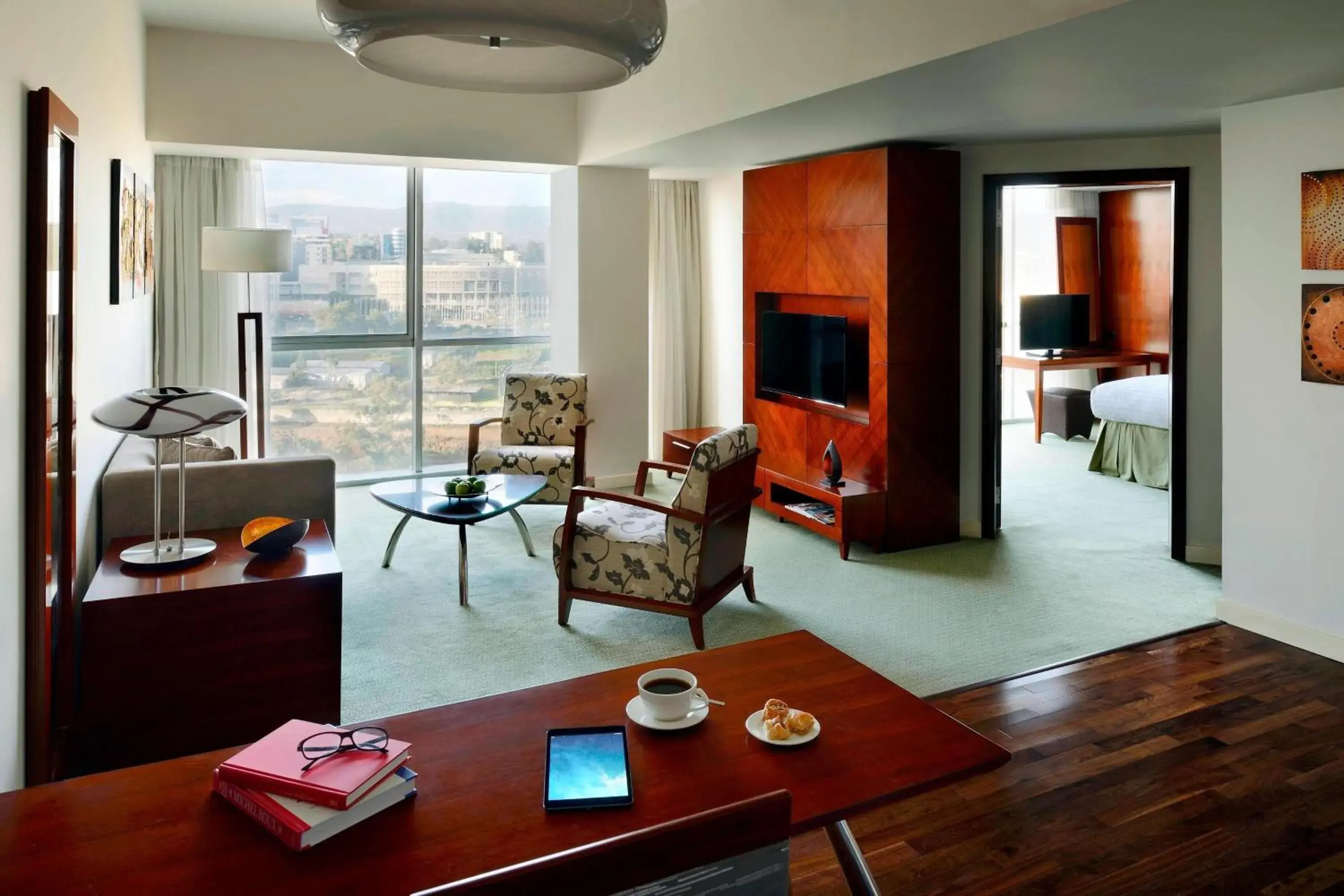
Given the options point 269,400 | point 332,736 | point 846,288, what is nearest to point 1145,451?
point 846,288

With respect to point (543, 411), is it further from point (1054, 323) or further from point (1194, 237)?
point (1054, 323)

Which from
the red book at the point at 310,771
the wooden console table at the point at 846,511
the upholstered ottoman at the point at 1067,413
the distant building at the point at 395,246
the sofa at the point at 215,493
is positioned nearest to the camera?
the red book at the point at 310,771

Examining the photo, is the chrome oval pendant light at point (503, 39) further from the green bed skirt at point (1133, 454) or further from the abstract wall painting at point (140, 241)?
the green bed skirt at point (1133, 454)

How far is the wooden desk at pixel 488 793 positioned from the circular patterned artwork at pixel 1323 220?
2.91 m

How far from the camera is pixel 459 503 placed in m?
4.60

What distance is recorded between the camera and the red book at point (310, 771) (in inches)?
53.7

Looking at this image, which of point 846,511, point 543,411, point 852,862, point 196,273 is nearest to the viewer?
point 852,862

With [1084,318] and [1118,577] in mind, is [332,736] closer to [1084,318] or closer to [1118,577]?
[1118,577]

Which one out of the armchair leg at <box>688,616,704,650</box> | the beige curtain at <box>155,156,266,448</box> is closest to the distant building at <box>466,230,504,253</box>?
the beige curtain at <box>155,156,266,448</box>

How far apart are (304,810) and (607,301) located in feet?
18.5

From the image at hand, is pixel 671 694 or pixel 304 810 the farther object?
pixel 671 694

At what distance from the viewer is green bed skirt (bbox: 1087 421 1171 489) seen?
22.9 feet

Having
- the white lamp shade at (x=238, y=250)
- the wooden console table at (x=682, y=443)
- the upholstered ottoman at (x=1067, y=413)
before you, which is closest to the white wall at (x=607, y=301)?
the wooden console table at (x=682, y=443)

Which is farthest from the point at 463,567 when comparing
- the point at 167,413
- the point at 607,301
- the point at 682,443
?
the point at 607,301
